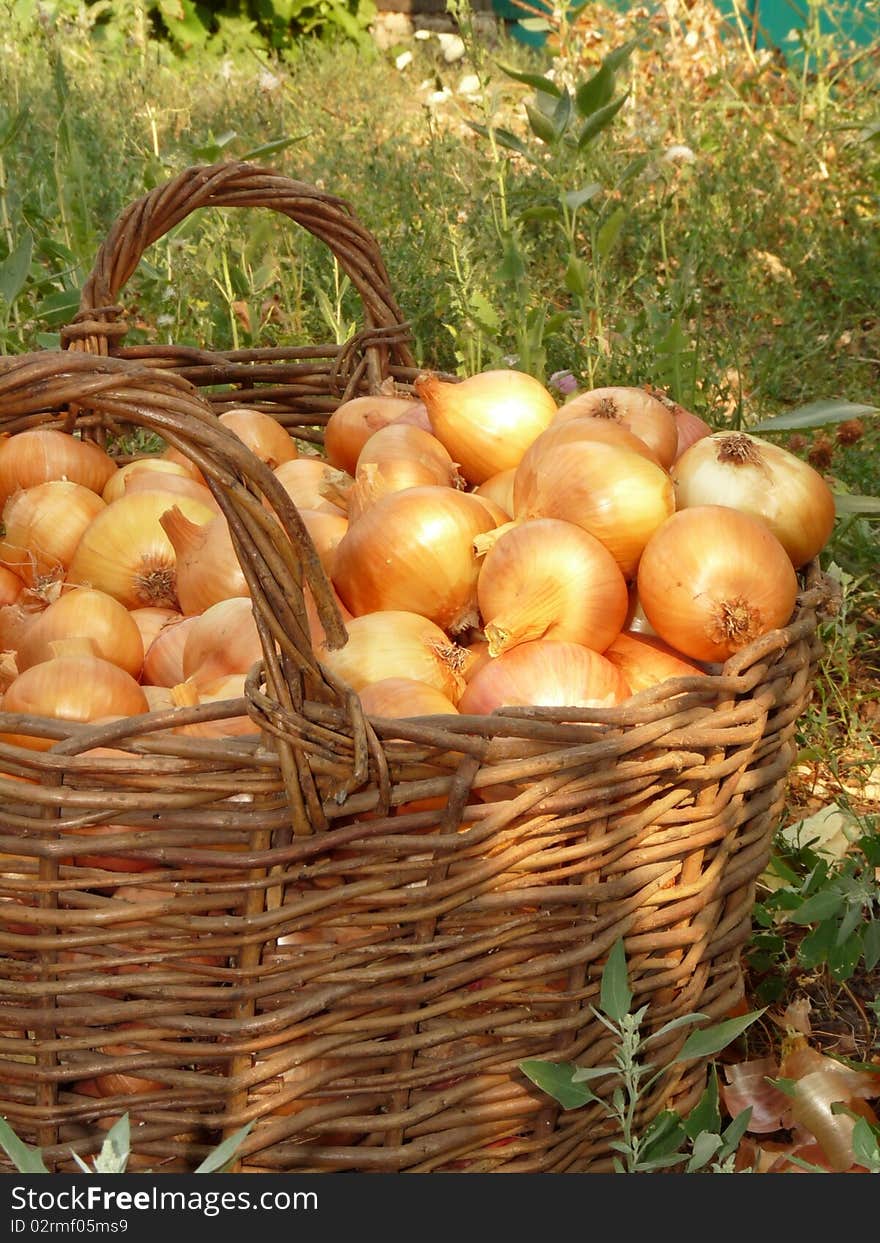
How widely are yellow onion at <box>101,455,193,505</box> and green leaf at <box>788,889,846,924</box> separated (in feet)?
2.76

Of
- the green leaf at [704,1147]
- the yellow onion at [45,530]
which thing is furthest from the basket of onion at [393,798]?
the yellow onion at [45,530]

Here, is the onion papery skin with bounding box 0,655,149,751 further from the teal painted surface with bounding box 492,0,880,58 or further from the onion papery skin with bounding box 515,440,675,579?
the teal painted surface with bounding box 492,0,880,58

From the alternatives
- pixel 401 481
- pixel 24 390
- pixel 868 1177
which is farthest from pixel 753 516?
pixel 24 390

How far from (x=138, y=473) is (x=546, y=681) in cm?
67

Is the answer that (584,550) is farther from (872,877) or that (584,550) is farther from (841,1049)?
(841,1049)

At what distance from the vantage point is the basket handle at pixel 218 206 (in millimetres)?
1475

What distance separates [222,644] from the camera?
1.14 m

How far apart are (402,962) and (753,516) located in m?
0.56

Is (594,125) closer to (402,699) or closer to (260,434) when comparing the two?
(260,434)

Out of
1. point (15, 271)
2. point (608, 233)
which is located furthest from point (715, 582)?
point (15, 271)

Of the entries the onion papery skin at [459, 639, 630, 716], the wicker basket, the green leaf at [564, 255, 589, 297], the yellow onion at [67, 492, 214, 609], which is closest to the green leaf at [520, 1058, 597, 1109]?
the wicker basket

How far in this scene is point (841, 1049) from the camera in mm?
1378

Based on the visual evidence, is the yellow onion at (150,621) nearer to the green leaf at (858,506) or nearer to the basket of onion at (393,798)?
the basket of onion at (393,798)

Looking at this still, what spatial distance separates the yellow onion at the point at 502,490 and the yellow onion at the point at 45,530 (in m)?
0.44
